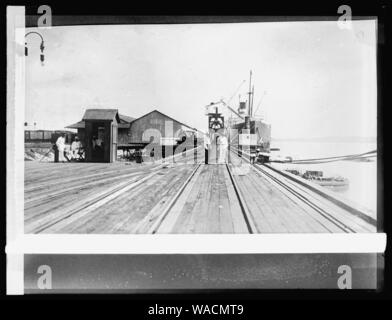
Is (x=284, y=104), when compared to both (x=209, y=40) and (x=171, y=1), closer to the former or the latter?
(x=209, y=40)

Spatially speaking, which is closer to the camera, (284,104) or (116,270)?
(116,270)

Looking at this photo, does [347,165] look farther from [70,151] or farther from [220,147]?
[70,151]

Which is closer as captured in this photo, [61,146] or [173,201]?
[173,201]

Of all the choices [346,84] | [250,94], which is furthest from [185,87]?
[346,84]

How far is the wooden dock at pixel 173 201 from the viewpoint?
3424 millimetres

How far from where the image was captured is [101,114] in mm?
3719

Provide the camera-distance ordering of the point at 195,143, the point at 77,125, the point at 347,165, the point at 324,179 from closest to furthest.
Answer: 1. the point at 347,165
2. the point at 324,179
3. the point at 77,125
4. the point at 195,143

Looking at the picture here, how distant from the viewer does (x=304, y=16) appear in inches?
126

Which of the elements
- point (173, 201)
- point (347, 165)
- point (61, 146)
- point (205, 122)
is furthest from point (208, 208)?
point (61, 146)

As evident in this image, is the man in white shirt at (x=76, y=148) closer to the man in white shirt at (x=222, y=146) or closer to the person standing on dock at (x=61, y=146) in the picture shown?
the person standing on dock at (x=61, y=146)

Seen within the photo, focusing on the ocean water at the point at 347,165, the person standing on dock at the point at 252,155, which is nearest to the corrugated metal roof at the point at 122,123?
the person standing on dock at the point at 252,155

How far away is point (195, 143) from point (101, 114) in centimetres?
151

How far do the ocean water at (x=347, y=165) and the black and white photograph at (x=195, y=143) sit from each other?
18 mm

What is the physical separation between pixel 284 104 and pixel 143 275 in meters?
3.17
